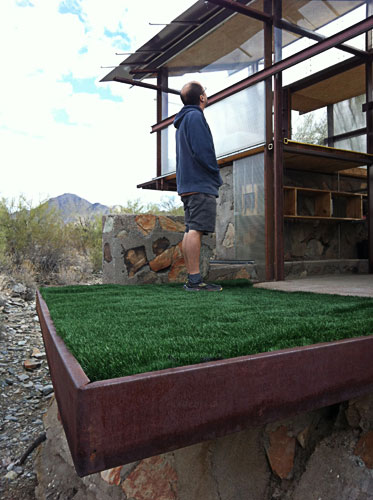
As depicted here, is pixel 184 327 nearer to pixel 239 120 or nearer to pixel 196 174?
pixel 196 174

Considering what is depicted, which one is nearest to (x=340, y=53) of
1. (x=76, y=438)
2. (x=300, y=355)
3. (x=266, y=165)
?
(x=266, y=165)

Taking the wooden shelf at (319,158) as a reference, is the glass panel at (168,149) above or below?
above

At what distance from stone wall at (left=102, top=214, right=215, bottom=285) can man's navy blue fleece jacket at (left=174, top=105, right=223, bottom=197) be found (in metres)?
0.84

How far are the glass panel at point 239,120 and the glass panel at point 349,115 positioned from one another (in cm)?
252

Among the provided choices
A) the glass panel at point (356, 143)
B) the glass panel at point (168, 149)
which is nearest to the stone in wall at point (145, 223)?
the glass panel at point (168, 149)

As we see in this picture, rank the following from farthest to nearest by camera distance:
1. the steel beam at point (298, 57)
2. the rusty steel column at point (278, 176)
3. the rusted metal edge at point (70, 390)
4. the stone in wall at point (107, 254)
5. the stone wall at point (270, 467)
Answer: the rusty steel column at point (278, 176) → the stone in wall at point (107, 254) → the steel beam at point (298, 57) → the stone wall at point (270, 467) → the rusted metal edge at point (70, 390)

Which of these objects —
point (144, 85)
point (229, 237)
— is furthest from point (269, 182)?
point (144, 85)

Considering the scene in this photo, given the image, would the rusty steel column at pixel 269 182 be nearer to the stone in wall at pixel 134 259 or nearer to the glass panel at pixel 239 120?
the glass panel at pixel 239 120

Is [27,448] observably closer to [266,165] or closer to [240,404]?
[240,404]

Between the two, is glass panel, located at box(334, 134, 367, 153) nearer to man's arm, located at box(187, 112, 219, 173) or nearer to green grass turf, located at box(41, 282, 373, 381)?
man's arm, located at box(187, 112, 219, 173)

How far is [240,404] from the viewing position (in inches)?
50.4

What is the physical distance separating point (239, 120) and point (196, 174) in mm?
2285

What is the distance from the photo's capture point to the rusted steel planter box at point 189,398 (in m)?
1.07

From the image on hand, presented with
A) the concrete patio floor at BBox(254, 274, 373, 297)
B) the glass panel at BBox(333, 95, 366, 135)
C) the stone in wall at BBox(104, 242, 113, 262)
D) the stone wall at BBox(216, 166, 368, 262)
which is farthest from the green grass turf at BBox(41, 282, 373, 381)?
the glass panel at BBox(333, 95, 366, 135)
